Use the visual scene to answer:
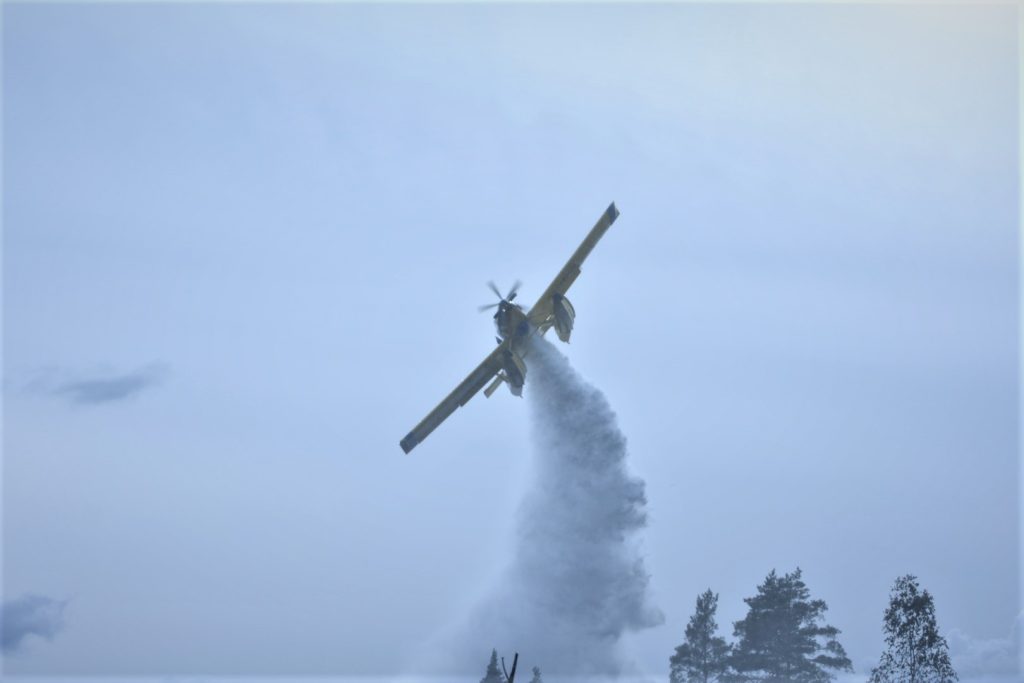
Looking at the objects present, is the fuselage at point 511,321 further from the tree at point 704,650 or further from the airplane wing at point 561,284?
the tree at point 704,650

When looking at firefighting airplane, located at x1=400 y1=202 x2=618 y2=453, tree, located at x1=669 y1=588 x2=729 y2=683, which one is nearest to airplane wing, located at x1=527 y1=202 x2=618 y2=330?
firefighting airplane, located at x1=400 y1=202 x2=618 y2=453

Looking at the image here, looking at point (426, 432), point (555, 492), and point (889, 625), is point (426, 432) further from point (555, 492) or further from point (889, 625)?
point (889, 625)

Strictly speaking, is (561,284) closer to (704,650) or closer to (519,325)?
(519,325)

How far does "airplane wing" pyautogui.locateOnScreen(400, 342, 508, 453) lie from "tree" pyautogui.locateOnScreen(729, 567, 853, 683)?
18229 mm

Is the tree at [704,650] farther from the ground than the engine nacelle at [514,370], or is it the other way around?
the engine nacelle at [514,370]

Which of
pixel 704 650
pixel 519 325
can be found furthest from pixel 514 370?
pixel 704 650

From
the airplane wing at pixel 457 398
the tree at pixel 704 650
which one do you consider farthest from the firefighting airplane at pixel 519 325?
the tree at pixel 704 650

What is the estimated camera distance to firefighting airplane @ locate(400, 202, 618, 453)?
68938 millimetres

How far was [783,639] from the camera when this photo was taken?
63.1 meters

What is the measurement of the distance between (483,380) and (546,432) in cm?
534

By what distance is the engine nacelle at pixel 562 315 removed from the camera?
231 feet

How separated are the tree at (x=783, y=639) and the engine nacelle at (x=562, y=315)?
16.8 meters

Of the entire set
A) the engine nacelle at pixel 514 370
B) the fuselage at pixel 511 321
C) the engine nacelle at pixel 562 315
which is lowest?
the engine nacelle at pixel 514 370

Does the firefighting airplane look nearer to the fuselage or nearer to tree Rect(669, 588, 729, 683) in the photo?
the fuselage
